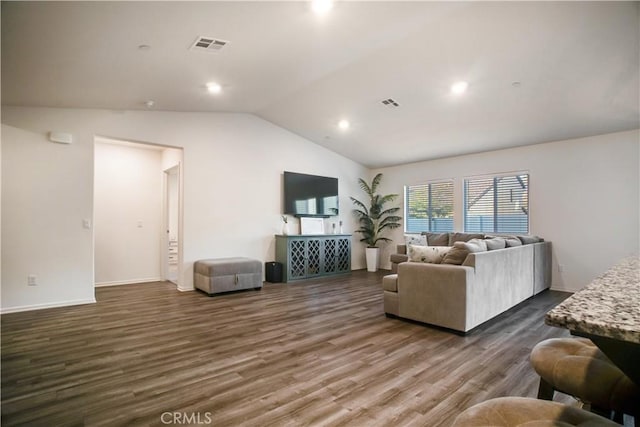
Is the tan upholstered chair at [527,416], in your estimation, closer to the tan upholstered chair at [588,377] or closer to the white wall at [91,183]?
the tan upholstered chair at [588,377]

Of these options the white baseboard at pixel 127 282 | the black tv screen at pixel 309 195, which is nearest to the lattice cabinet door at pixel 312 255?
the black tv screen at pixel 309 195

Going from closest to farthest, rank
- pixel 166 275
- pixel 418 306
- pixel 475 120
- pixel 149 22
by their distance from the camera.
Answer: pixel 149 22, pixel 418 306, pixel 475 120, pixel 166 275

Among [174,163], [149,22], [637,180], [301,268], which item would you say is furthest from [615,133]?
[174,163]

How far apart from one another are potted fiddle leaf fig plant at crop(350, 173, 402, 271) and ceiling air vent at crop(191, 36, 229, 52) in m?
5.30

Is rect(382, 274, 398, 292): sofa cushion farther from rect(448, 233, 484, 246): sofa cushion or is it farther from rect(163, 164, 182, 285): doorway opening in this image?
rect(163, 164, 182, 285): doorway opening

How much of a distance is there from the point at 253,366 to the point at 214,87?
3.57 m

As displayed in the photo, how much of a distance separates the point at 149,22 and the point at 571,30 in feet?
12.8

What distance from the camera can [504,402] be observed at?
1.03m

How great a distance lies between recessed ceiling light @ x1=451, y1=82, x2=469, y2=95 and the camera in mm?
4211

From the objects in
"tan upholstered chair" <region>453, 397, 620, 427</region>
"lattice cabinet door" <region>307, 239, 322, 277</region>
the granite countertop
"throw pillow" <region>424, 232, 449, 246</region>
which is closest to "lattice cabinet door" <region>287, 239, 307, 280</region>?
"lattice cabinet door" <region>307, 239, 322, 277</region>

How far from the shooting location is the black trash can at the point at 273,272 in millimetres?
6172

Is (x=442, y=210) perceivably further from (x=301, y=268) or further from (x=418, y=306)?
(x=418, y=306)

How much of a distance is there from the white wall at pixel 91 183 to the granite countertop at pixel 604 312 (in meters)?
5.43

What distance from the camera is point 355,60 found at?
400 cm
